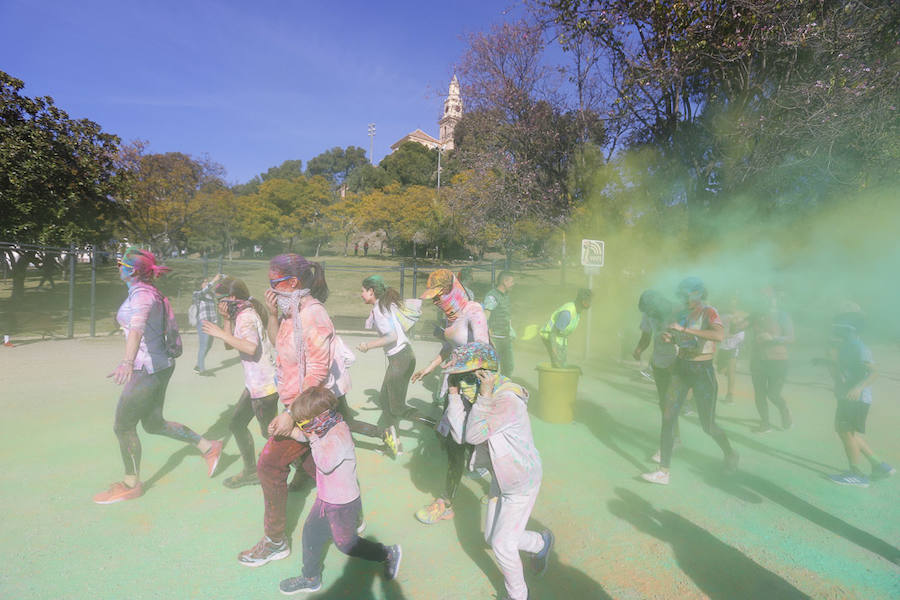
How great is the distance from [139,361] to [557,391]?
176 inches

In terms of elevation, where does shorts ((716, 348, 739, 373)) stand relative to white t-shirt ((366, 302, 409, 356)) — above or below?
below

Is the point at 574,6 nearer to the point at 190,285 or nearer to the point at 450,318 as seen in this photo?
the point at 450,318

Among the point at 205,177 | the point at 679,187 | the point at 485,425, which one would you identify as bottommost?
the point at 485,425

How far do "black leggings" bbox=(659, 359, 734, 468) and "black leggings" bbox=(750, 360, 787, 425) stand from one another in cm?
189

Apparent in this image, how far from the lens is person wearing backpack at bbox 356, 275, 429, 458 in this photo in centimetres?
461

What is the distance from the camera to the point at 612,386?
26.5 ft

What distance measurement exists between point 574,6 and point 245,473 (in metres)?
11.0

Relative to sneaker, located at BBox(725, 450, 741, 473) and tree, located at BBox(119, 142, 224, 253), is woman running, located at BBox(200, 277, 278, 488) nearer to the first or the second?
sneaker, located at BBox(725, 450, 741, 473)

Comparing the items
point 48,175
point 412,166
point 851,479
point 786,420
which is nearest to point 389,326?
point 851,479

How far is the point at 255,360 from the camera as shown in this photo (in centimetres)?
362

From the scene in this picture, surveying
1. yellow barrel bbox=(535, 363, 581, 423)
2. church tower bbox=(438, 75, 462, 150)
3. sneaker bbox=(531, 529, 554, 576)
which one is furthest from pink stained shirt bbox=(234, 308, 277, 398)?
church tower bbox=(438, 75, 462, 150)

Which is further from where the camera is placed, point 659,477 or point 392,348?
point 392,348

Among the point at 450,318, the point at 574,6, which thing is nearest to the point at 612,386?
the point at 450,318

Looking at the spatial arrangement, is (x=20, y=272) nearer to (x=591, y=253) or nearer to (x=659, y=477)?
(x=591, y=253)
